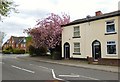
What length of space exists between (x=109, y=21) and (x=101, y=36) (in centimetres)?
221

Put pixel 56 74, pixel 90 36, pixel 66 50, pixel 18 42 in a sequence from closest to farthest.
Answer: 1. pixel 56 74
2. pixel 90 36
3. pixel 66 50
4. pixel 18 42

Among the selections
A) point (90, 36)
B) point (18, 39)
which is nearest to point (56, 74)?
point (90, 36)

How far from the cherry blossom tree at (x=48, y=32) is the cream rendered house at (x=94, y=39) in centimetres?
278

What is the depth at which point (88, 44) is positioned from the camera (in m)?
34.9

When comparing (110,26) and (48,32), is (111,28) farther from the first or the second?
(48,32)

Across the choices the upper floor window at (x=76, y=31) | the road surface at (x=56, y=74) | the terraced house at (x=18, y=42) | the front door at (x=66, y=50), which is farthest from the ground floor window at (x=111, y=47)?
the terraced house at (x=18, y=42)

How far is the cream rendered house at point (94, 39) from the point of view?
3047cm

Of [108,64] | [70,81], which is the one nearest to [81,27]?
[108,64]

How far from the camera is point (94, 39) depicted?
33.7m

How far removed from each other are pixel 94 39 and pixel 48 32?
11.9 metres

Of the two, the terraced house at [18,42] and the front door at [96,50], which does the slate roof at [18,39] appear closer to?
the terraced house at [18,42]

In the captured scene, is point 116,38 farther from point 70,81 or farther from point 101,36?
point 70,81

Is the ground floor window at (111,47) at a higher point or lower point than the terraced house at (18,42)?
lower

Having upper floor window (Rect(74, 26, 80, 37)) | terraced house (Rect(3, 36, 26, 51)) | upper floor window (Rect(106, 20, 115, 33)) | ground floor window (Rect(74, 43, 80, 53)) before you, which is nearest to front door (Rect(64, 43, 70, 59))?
ground floor window (Rect(74, 43, 80, 53))
